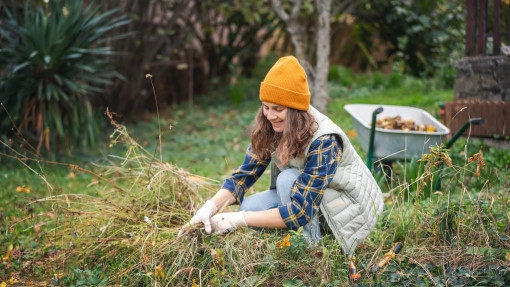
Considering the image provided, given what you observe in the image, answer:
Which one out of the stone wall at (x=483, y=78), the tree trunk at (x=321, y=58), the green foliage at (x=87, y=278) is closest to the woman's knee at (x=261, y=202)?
the green foliage at (x=87, y=278)

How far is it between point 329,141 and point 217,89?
6724 mm

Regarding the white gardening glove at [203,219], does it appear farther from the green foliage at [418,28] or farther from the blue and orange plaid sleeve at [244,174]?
the green foliage at [418,28]

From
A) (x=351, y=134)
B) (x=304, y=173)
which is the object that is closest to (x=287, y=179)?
(x=304, y=173)

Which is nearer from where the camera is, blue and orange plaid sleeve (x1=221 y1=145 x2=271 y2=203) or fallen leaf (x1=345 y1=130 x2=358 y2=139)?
blue and orange plaid sleeve (x1=221 y1=145 x2=271 y2=203)

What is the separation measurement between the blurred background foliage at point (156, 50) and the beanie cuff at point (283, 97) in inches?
121

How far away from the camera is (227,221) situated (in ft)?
7.17

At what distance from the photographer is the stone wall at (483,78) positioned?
400 centimetres

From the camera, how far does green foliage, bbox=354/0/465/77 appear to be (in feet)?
24.0

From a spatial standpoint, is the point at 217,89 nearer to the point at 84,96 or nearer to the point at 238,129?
the point at 238,129

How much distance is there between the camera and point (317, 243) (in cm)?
213

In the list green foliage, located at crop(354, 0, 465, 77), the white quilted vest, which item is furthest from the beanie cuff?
green foliage, located at crop(354, 0, 465, 77)

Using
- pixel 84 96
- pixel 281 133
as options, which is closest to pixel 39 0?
pixel 84 96

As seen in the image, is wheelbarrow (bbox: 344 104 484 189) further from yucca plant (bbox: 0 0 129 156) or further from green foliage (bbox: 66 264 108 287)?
yucca plant (bbox: 0 0 129 156)

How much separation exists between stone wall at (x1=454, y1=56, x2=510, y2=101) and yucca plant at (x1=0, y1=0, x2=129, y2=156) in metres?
3.58
